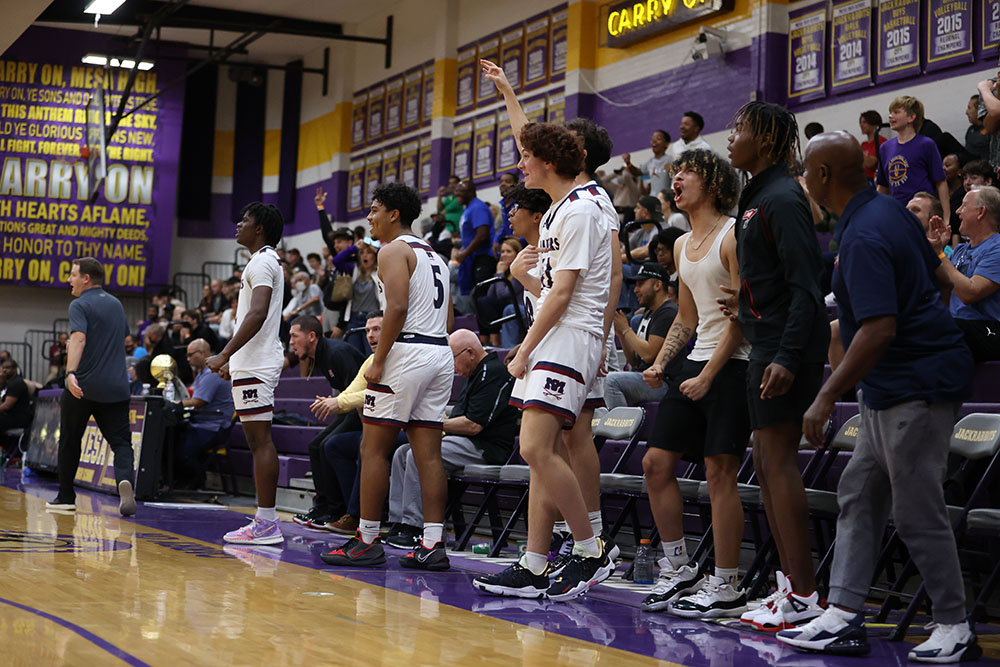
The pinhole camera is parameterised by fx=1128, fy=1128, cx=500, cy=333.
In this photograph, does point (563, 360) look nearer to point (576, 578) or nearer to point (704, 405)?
point (704, 405)

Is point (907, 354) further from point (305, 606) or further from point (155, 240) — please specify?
point (155, 240)

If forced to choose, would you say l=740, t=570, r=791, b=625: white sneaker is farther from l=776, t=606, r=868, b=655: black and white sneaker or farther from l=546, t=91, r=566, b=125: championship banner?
l=546, t=91, r=566, b=125: championship banner

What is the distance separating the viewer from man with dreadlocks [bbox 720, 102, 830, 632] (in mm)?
3781

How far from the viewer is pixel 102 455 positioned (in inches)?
381

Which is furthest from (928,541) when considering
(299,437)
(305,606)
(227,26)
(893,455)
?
(227,26)

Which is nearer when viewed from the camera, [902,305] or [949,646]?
[949,646]

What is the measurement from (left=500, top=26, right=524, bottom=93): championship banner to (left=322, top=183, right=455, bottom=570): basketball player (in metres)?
10.6

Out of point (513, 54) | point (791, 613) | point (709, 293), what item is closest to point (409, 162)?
point (513, 54)

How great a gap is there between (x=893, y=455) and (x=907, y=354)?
12.7 inches

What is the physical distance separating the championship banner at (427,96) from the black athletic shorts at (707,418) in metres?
13.7

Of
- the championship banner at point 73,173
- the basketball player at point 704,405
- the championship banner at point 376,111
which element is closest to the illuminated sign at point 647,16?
the championship banner at point 376,111

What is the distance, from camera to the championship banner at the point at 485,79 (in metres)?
16.3

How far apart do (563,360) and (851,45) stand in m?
7.81

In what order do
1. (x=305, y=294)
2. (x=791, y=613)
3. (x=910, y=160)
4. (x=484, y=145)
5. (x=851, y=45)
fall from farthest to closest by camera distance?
(x=484, y=145)
(x=305, y=294)
(x=851, y=45)
(x=910, y=160)
(x=791, y=613)
